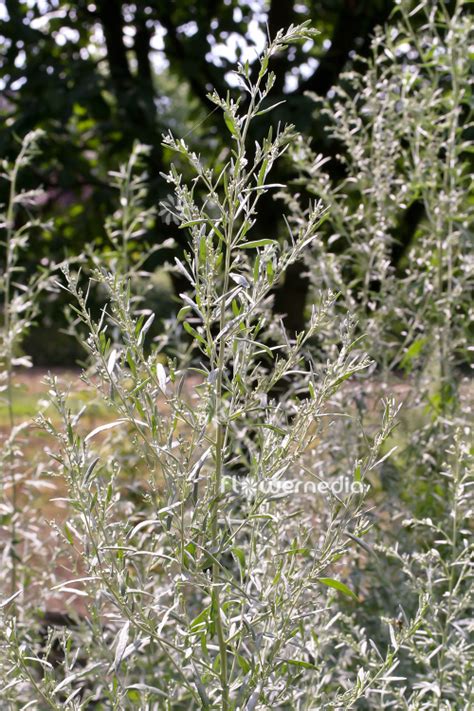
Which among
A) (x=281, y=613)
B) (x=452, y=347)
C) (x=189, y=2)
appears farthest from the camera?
(x=189, y=2)

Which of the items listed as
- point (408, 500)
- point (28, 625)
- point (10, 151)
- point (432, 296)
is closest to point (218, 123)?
point (10, 151)

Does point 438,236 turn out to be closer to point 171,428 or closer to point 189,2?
point 171,428

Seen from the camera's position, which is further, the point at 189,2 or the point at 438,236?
the point at 189,2

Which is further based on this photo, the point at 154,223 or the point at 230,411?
the point at 154,223

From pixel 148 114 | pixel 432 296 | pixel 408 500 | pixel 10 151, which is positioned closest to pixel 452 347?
pixel 432 296

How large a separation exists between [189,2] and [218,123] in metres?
1.04

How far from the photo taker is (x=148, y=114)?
3.94 m

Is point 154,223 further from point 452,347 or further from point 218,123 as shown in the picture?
point 452,347

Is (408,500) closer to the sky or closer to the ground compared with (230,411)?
closer to the ground

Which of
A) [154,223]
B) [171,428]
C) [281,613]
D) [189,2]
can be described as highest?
[189,2]

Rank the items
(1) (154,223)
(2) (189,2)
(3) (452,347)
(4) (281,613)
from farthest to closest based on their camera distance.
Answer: (2) (189,2) < (1) (154,223) < (3) (452,347) < (4) (281,613)

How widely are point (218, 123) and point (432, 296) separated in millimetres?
1990

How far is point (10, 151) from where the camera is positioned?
13.3ft

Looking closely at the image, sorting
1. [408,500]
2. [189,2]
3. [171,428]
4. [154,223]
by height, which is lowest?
[408,500]
